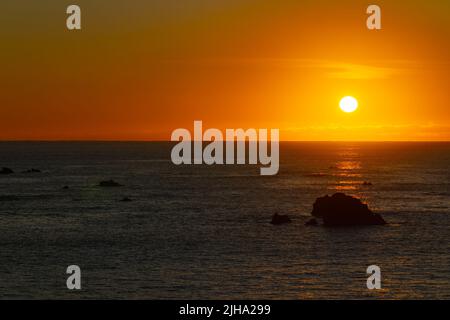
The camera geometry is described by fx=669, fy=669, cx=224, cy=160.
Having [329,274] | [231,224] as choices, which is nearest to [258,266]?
[329,274]

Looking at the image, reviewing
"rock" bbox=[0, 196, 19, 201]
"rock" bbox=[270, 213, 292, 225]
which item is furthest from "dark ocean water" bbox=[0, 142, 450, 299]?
"rock" bbox=[270, 213, 292, 225]

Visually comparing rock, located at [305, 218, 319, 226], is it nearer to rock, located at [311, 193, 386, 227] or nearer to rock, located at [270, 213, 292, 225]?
rock, located at [311, 193, 386, 227]

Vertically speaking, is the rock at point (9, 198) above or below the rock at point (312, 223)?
above

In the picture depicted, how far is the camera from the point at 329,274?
2441 inches

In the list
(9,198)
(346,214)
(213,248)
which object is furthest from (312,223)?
(9,198)

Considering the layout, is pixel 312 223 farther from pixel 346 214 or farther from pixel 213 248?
pixel 213 248

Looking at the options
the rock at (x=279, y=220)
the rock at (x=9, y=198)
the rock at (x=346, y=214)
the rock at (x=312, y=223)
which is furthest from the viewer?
Result: the rock at (x=9, y=198)

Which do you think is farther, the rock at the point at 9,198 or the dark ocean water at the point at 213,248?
the rock at the point at 9,198

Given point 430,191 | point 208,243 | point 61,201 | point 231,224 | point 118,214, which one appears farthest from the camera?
point 430,191

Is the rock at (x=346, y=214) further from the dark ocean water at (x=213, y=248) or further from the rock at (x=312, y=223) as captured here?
the dark ocean water at (x=213, y=248)

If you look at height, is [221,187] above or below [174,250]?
above

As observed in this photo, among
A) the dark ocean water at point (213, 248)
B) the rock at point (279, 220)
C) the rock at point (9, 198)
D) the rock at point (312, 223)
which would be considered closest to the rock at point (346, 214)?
the rock at point (312, 223)
